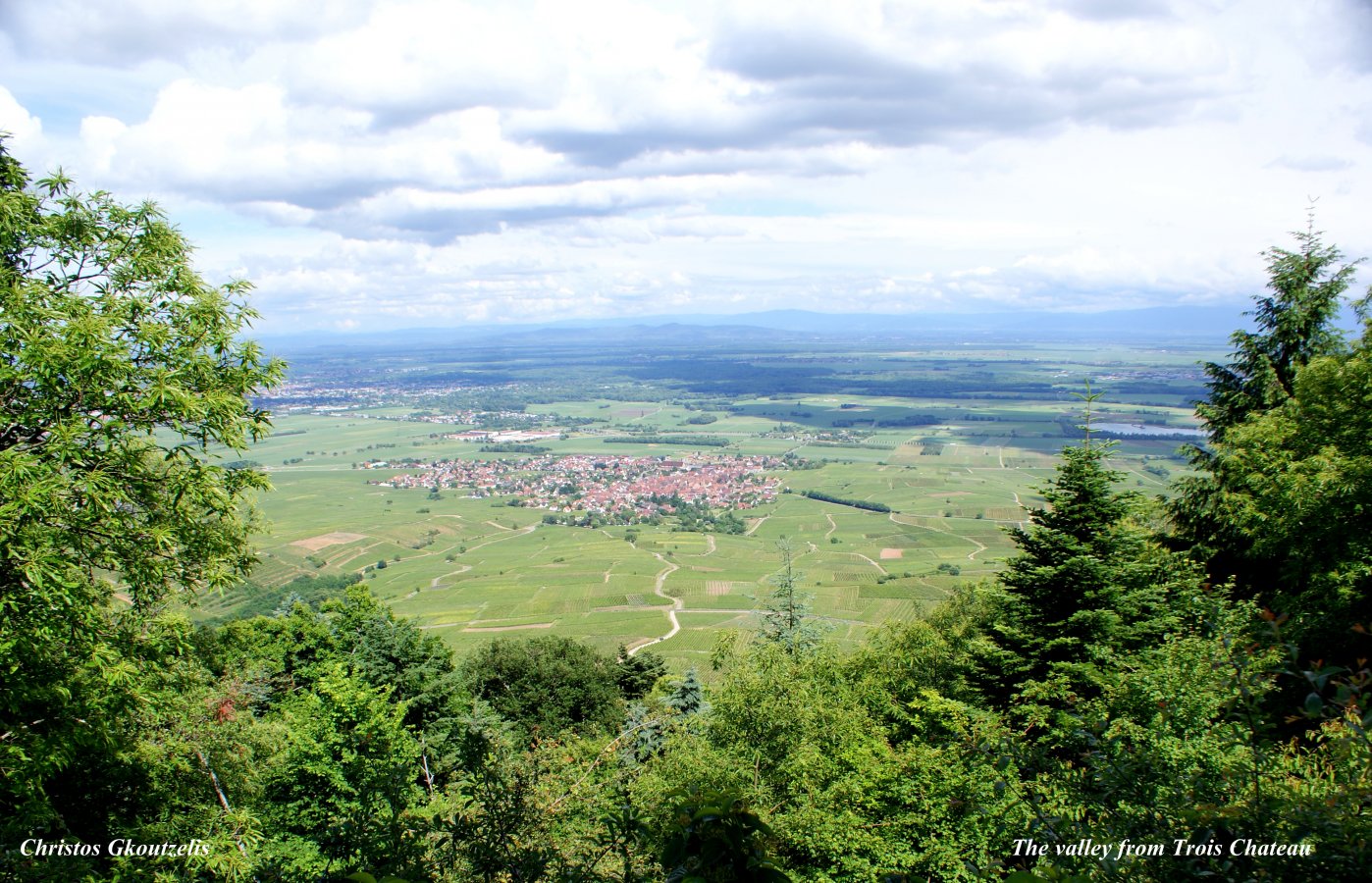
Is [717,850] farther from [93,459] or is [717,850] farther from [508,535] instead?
[508,535]

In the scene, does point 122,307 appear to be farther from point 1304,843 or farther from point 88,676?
point 1304,843

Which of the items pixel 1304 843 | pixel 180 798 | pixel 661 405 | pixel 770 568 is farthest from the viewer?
pixel 661 405

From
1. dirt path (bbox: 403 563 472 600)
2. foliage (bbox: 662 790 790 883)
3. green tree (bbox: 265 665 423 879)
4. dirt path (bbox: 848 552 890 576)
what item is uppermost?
foliage (bbox: 662 790 790 883)

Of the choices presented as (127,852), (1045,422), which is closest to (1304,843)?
(127,852)

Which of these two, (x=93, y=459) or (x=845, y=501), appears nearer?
(x=93, y=459)

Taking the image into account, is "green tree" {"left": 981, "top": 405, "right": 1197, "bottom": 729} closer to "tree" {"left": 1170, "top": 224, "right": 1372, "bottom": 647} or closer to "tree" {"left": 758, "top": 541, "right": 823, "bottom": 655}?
"tree" {"left": 1170, "top": 224, "right": 1372, "bottom": 647}

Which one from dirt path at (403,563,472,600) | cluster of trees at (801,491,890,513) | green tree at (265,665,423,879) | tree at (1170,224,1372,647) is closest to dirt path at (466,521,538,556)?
dirt path at (403,563,472,600)

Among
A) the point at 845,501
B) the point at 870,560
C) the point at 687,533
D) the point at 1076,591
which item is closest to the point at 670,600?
the point at 870,560
